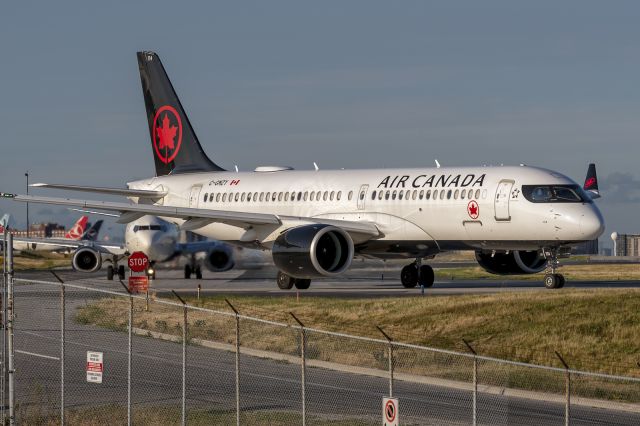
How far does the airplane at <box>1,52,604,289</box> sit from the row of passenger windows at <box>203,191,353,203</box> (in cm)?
5

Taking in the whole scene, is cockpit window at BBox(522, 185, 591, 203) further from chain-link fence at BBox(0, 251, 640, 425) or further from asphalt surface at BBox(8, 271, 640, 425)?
asphalt surface at BBox(8, 271, 640, 425)

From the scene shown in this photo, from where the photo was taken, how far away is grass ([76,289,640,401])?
1074 inches

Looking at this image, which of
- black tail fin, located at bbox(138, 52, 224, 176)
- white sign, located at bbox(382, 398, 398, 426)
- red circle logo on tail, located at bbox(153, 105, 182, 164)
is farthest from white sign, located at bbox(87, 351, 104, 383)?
red circle logo on tail, located at bbox(153, 105, 182, 164)

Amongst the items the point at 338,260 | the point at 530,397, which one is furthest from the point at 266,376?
the point at 338,260

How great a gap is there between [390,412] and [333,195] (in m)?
28.3

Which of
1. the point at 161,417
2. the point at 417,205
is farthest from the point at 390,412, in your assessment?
the point at 417,205

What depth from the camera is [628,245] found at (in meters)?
157

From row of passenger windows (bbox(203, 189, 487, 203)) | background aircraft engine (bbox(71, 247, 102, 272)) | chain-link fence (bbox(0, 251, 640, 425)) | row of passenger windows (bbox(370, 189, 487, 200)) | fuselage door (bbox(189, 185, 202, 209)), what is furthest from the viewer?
background aircraft engine (bbox(71, 247, 102, 272))

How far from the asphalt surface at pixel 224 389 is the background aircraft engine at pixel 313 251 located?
7832 millimetres

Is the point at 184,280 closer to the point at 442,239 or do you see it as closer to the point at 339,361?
the point at 442,239

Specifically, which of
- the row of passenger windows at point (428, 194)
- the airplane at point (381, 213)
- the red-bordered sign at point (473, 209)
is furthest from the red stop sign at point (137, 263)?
the red-bordered sign at point (473, 209)

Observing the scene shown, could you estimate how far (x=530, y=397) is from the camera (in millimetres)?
23781

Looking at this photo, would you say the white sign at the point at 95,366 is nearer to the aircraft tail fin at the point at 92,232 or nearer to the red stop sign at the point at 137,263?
the red stop sign at the point at 137,263

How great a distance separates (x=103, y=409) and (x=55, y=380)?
499cm
